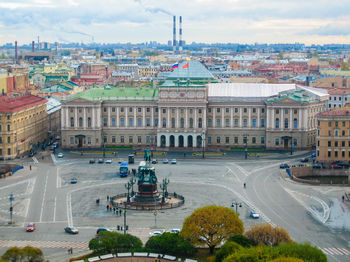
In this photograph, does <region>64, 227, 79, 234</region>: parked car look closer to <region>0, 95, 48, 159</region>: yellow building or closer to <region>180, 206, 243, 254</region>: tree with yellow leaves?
<region>180, 206, 243, 254</region>: tree with yellow leaves

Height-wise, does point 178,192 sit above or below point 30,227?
above

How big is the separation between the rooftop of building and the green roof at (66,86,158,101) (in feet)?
24.2

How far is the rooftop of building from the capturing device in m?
121

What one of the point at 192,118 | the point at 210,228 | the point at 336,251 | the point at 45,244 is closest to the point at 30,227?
the point at 45,244

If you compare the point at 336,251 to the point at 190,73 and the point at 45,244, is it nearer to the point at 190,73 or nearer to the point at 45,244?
the point at 45,244

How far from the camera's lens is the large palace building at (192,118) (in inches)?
5128

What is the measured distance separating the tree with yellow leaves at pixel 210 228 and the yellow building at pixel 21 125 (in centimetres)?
6099

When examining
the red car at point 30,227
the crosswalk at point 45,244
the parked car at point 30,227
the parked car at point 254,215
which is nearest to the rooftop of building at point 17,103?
the parked car at point 30,227

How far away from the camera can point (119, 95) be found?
135375 millimetres

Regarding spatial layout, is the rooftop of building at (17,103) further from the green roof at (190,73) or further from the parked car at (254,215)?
the parked car at (254,215)

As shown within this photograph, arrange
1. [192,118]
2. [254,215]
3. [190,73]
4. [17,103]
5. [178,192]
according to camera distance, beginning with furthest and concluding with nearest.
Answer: [190,73]
[192,118]
[17,103]
[178,192]
[254,215]

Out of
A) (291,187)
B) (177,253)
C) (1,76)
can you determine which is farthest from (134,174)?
(1,76)

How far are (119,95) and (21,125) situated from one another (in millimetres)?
20144

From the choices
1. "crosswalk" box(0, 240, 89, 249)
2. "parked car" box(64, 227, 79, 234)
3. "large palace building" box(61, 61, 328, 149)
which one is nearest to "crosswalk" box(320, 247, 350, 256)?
"crosswalk" box(0, 240, 89, 249)
